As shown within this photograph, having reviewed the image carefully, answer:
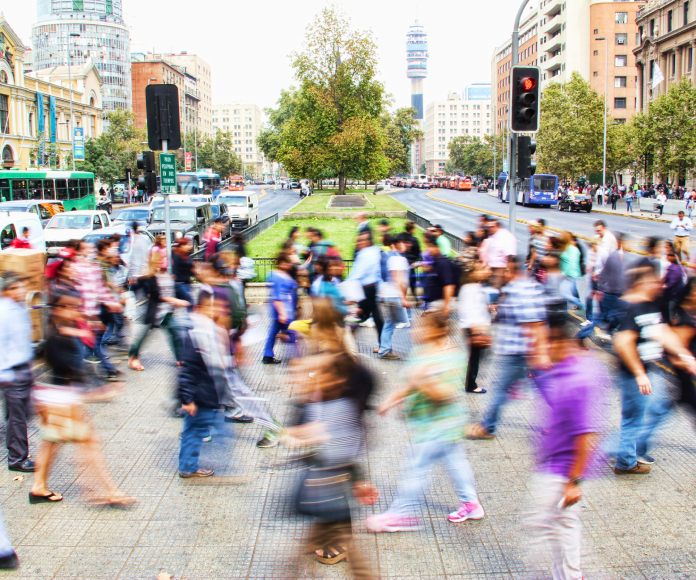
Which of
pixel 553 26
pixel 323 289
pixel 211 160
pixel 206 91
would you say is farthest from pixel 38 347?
pixel 206 91

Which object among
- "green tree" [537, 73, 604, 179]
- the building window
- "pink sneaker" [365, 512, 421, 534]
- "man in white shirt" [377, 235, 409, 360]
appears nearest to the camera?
"pink sneaker" [365, 512, 421, 534]

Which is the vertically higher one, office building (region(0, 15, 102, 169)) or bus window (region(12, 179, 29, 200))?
office building (region(0, 15, 102, 169))

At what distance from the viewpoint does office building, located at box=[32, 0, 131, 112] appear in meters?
139

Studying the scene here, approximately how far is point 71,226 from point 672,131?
44342 mm

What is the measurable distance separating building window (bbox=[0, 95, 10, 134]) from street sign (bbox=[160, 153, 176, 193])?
5818 cm

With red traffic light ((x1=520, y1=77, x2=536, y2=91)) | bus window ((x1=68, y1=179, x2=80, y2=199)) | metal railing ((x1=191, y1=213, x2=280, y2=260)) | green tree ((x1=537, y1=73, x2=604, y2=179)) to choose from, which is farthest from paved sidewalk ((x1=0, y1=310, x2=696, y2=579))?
green tree ((x1=537, y1=73, x2=604, y2=179))

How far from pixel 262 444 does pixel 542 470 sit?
3642mm

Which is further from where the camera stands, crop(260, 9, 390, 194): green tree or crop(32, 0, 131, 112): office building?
crop(32, 0, 131, 112): office building

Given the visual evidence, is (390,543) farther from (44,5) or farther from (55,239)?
(44,5)

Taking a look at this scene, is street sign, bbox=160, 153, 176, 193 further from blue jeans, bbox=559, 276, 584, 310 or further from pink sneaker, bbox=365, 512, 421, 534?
pink sneaker, bbox=365, 512, 421, 534

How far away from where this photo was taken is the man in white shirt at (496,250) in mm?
11875

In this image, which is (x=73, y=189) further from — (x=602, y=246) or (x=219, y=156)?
(x=219, y=156)

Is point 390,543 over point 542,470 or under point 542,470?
under

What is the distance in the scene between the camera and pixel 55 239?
23250mm
